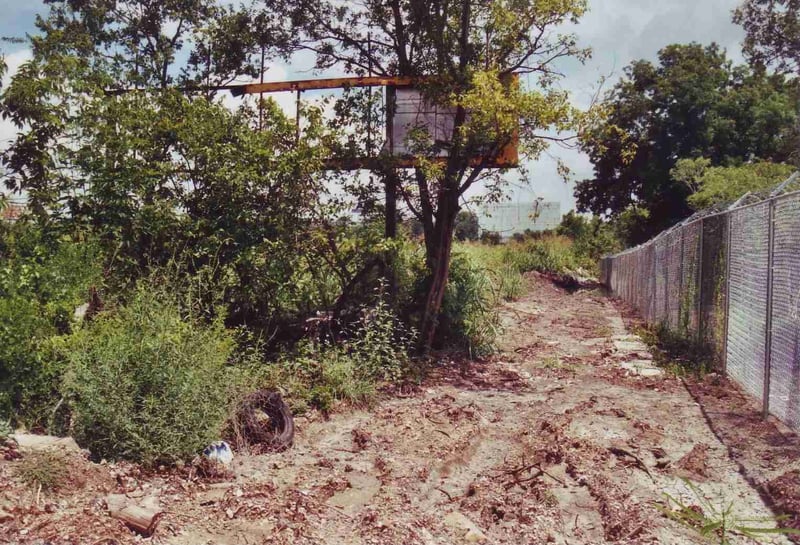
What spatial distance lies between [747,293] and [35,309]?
610 cm

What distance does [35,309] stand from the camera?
5453 millimetres

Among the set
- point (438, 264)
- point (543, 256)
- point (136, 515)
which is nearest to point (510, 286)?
point (438, 264)

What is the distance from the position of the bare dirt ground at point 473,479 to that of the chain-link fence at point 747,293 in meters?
0.35

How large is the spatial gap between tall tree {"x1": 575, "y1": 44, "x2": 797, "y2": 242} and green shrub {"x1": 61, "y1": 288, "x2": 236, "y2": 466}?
2312cm

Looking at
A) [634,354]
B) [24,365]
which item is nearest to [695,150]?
[634,354]

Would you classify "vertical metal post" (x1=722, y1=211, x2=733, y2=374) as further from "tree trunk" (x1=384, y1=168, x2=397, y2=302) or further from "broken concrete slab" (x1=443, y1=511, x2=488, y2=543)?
"broken concrete slab" (x1=443, y1=511, x2=488, y2=543)

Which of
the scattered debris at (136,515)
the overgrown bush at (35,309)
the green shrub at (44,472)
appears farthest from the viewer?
the overgrown bush at (35,309)

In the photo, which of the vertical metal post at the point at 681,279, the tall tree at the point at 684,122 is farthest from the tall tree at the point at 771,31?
the vertical metal post at the point at 681,279

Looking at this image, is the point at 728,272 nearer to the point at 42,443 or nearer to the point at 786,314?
the point at 786,314

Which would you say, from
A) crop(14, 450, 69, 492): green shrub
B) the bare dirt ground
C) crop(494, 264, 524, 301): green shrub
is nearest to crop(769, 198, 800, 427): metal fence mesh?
the bare dirt ground

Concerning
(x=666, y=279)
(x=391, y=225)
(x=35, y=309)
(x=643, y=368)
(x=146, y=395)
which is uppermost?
(x=391, y=225)

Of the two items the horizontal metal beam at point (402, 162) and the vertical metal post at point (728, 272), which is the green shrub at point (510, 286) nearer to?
the horizontal metal beam at point (402, 162)

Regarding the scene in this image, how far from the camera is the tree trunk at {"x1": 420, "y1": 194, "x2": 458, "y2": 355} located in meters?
9.30

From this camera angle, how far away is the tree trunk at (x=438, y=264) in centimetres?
930
